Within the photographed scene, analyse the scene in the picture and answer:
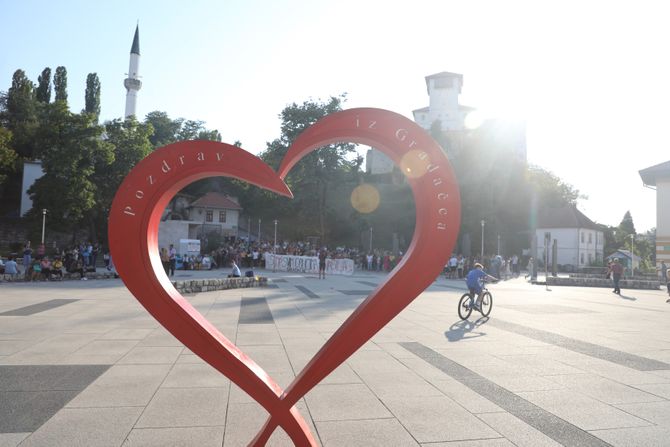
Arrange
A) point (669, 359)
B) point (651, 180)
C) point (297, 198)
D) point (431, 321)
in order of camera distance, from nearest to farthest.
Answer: point (669, 359) → point (431, 321) → point (651, 180) → point (297, 198)

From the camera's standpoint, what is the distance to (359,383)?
6152mm

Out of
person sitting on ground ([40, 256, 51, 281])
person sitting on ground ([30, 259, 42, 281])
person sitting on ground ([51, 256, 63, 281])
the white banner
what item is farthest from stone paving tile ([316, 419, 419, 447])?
the white banner

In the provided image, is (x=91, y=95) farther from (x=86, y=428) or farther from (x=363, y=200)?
(x=86, y=428)

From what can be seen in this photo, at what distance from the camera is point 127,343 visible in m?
8.35

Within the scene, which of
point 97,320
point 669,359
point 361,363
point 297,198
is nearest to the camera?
point 361,363

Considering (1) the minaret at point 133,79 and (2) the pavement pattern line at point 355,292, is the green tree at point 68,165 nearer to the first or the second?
(2) the pavement pattern line at point 355,292

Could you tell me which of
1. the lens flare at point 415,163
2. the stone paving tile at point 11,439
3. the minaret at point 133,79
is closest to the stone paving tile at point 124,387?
the stone paving tile at point 11,439

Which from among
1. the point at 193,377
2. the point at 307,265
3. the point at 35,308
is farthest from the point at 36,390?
the point at 307,265

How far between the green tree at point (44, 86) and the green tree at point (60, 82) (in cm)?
97

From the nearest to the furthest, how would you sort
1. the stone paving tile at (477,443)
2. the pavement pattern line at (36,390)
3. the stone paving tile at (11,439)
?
the stone paving tile at (11,439), the stone paving tile at (477,443), the pavement pattern line at (36,390)

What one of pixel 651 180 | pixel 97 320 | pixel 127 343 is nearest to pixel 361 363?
pixel 127 343

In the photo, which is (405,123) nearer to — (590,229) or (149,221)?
(149,221)

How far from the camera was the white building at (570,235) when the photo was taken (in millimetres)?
63500

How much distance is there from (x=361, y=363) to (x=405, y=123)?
437cm
